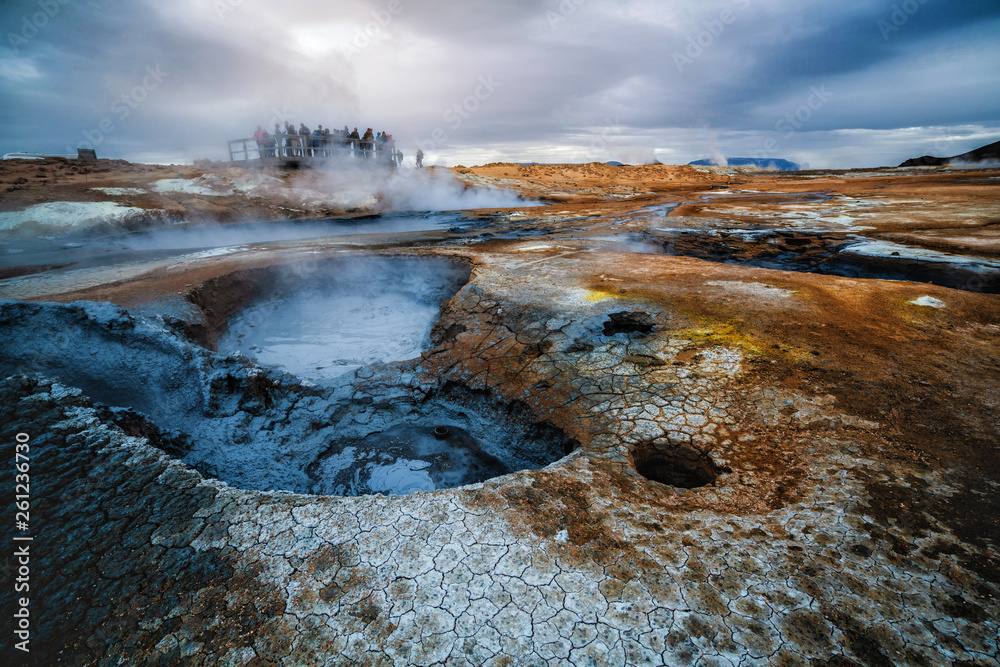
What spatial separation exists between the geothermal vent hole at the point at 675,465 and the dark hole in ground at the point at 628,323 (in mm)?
1741

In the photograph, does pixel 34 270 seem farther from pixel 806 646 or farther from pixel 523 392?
pixel 806 646

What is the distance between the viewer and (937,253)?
6.75 m

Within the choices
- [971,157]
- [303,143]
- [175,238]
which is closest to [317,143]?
[303,143]

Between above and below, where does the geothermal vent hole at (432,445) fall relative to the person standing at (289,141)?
below

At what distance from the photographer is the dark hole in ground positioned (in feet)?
15.4

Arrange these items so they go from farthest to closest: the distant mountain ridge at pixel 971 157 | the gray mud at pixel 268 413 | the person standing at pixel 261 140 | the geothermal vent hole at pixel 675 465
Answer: the distant mountain ridge at pixel 971 157
the person standing at pixel 261 140
the gray mud at pixel 268 413
the geothermal vent hole at pixel 675 465

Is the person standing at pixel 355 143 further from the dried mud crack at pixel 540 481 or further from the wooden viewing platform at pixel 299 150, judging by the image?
the dried mud crack at pixel 540 481

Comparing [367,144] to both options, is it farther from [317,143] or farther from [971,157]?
[971,157]

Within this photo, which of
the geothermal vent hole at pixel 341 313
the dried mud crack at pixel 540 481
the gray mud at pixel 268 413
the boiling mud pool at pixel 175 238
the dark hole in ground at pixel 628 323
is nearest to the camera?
the dried mud crack at pixel 540 481

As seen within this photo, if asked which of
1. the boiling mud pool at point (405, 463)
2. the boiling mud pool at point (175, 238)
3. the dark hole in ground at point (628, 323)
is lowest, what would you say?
the boiling mud pool at point (405, 463)

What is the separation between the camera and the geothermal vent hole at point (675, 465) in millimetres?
2967

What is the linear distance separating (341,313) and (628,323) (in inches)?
205

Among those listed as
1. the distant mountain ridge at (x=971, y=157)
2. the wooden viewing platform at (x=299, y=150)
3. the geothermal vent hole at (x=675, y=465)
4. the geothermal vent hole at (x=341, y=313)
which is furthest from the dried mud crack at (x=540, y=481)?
the distant mountain ridge at (x=971, y=157)

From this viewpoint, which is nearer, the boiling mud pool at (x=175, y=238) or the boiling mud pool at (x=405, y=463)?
the boiling mud pool at (x=405, y=463)
